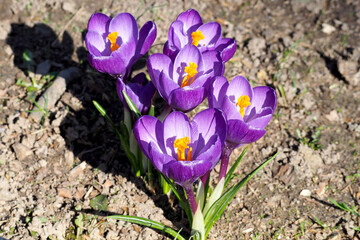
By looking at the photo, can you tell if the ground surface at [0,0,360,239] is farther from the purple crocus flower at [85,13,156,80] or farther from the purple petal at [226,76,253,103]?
the purple petal at [226,76,253,103]

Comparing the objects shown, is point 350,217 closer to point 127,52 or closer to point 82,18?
point 127,52

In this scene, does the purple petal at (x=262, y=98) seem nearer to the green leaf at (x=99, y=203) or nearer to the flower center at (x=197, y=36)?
the flower center at (x=197, y=36)

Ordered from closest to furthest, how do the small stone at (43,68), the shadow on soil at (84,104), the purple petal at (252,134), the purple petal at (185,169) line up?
the purple petal at (185,169) → the purple petal at (252,134) → the shadow on soil at (84,104) → the small stone at (43,68)

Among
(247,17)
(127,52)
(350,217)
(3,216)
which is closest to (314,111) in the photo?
(350,217)

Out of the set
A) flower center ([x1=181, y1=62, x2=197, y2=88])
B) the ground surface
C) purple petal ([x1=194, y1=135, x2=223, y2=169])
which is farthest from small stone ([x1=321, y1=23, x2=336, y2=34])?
purple petal ([x1=194, y1=135, x2=223, y2=169])

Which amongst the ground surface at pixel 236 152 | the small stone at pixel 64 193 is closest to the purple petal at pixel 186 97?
the ground surface at pixel 236 152

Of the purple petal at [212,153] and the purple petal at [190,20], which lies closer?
the purple petal at [212,153]

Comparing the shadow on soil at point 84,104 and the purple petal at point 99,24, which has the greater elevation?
the purple petal at point 99,24

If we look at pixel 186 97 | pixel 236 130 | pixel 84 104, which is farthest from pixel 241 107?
pixel 84 104
